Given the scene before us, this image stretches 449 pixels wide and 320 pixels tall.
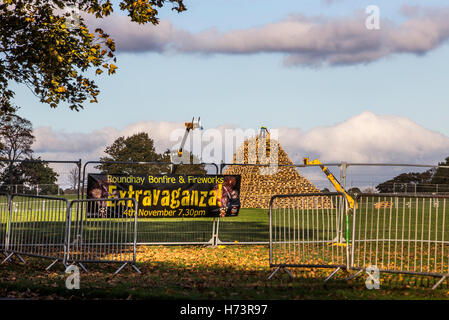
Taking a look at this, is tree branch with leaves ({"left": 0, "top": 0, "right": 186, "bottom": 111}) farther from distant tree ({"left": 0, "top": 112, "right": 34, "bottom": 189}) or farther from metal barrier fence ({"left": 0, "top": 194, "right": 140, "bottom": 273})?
distant tree ({"left": 0, "top": 112, "right": 34, "bottom": 189})

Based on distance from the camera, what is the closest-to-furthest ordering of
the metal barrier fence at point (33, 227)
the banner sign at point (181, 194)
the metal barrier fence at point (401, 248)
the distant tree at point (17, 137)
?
the metal barrier fence at point (401, 248) → the metal barrier fence at point (33, 227) → the banner sign at point (181, 194) → the distant tree at point (17, 137)

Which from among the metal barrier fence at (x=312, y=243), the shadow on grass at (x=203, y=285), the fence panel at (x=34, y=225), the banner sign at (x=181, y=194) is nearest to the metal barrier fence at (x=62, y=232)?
the fence panel at (x=34, y=225)

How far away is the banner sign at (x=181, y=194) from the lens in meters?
18.2

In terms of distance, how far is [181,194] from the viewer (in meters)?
18.5

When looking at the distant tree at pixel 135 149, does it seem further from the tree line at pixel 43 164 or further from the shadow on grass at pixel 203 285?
the shadow on grass at pixel 203 285

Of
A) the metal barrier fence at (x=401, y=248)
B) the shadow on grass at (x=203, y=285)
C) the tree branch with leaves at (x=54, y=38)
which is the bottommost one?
the shadow on grass at (x=203, y=285)

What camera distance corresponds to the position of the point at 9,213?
14.7 metres

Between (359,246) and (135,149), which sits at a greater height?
(135,149)

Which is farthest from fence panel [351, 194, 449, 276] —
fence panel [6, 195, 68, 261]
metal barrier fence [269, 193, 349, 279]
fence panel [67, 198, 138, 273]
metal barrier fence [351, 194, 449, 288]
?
fence panel [6, 195, 68, 261]

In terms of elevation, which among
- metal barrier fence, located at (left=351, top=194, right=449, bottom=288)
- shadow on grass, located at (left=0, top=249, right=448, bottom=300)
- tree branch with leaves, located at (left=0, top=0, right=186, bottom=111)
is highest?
tree branch with leaves, located at (left=0, top=0, right=186, bottom=111)

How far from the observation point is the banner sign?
59.9ft

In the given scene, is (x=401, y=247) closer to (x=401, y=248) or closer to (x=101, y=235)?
(x=401, y=248)

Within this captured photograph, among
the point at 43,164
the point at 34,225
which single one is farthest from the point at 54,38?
the point at 43,164

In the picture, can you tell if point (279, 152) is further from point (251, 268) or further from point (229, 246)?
point (251, 268)
